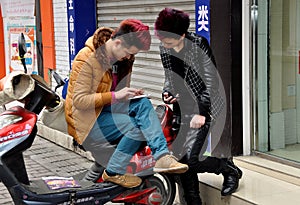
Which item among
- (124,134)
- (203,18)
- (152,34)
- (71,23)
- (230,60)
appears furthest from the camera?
(71,23)

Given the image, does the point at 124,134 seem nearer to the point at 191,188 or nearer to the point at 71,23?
the point at 191,188

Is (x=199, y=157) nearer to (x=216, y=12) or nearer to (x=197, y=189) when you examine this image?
(x=197, y=189)

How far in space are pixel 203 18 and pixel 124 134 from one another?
6.93 ft

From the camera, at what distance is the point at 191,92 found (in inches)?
196

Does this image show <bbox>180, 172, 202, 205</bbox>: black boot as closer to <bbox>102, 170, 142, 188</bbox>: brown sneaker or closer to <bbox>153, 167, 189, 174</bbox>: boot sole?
<bbox>153, 167, 189, 174</bbox>: boot sole

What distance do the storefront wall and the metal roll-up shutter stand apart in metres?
1.01

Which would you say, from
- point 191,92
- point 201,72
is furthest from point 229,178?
point 201,72

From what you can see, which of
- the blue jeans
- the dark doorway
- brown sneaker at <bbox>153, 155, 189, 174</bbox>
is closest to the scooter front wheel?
the blue jeans

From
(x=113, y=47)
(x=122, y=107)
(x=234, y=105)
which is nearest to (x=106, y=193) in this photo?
(x=122, y=107)

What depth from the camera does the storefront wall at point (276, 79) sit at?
5988 mm

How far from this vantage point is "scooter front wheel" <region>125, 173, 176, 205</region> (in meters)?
5.11

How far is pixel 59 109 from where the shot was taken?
201 inches

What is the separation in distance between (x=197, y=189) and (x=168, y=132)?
587 millimetres

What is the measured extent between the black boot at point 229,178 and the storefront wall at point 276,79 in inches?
41.9
